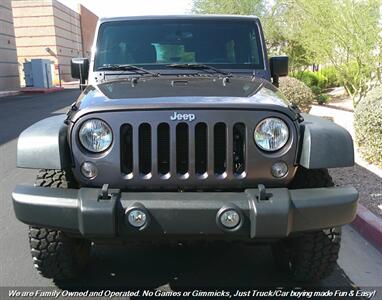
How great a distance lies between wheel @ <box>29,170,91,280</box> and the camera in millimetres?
2885

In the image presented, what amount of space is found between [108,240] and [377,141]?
4780mm

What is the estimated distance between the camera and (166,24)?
4.17 meters

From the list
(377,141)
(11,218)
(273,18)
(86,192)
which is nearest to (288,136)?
(86,192)

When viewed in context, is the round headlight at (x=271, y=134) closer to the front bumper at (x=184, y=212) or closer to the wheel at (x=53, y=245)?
the front bumper at (x=184, y=212)

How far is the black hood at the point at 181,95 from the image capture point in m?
2.68

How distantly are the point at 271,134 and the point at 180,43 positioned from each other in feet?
5.73

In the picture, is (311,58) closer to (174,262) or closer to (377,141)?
(377,141)

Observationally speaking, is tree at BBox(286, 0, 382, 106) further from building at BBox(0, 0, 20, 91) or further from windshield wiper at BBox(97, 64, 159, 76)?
building at BBox(0, 0, 20, 91)

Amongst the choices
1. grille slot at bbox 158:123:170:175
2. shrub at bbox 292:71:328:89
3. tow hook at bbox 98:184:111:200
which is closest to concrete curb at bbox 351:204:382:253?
grille slot at bbox 158:123:170:175

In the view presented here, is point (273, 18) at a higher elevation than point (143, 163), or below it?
higher

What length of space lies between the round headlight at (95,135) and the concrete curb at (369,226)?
2644mm

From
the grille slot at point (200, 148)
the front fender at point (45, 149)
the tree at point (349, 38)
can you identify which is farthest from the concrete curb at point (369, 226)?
the tree at point (349, 38)

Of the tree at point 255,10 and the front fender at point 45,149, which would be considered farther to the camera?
the tree at point 255,10

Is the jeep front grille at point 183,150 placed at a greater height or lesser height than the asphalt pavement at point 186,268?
greater
